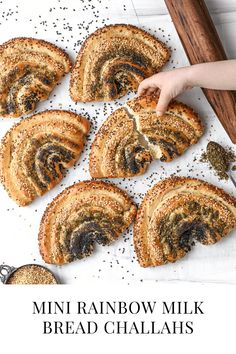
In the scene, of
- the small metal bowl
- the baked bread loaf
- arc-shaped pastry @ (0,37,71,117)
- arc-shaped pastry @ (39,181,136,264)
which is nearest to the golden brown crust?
the baked bread loaf

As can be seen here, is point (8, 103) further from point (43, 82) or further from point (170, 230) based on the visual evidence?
point (170, 230)

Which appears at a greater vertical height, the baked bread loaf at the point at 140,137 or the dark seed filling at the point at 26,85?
the dark seed filling at the point at 26,85

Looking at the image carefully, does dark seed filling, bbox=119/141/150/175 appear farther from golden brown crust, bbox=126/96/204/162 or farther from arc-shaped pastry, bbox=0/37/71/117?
arc-shaped pastry, bbox=0/37/71/117

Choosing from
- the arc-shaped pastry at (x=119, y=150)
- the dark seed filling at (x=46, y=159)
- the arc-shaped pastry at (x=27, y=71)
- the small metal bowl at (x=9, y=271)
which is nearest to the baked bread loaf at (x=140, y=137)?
the arc-shaped pastry at (x=119, y=150)

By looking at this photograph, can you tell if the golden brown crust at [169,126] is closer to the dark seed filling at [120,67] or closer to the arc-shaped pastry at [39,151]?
the dark seed filling at [120,67]

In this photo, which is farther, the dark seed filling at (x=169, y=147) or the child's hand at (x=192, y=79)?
the dark seed filling at (x=169, y=147)

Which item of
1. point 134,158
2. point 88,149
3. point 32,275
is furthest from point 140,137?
point 32,275

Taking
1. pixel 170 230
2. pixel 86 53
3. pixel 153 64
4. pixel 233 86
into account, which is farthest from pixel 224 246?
pixel 86 53
